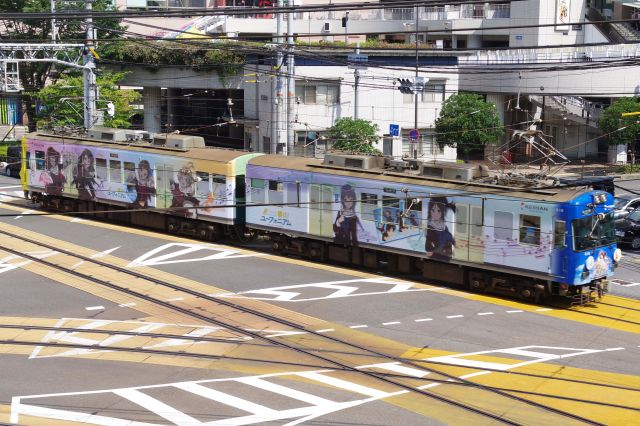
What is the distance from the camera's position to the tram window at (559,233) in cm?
2480

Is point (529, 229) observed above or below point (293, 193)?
below

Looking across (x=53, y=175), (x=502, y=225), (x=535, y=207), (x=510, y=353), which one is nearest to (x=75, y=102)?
(x=53, y=175)

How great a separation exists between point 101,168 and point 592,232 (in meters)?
20.9

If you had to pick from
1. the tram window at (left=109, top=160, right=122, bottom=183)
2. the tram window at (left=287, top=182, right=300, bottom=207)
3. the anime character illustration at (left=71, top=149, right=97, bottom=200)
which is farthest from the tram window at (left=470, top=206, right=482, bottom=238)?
the anime character illustration at (left=71, top=149, right=97, bottom=200)

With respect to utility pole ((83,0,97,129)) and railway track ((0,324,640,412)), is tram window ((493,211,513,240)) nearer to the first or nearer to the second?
railway track ((0,324,640,412))

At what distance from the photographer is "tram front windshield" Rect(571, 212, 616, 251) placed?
81.5 ft

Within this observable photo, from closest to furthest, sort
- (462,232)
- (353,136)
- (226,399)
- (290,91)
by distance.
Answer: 1. (226,399)
2. (462,232)
3. (353,136)
4. (290,91)

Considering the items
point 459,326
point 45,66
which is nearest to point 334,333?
point 459,326

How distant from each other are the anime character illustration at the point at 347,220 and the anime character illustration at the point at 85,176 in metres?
13.1

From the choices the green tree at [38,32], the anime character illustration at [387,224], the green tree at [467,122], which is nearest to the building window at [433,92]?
the green tree at [467,122]

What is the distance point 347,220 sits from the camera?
98.2 ft

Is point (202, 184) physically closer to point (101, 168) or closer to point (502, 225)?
point (101, 168)

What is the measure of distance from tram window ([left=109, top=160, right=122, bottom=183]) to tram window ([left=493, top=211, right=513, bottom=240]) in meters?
17.2

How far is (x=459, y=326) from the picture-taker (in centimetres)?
2344
